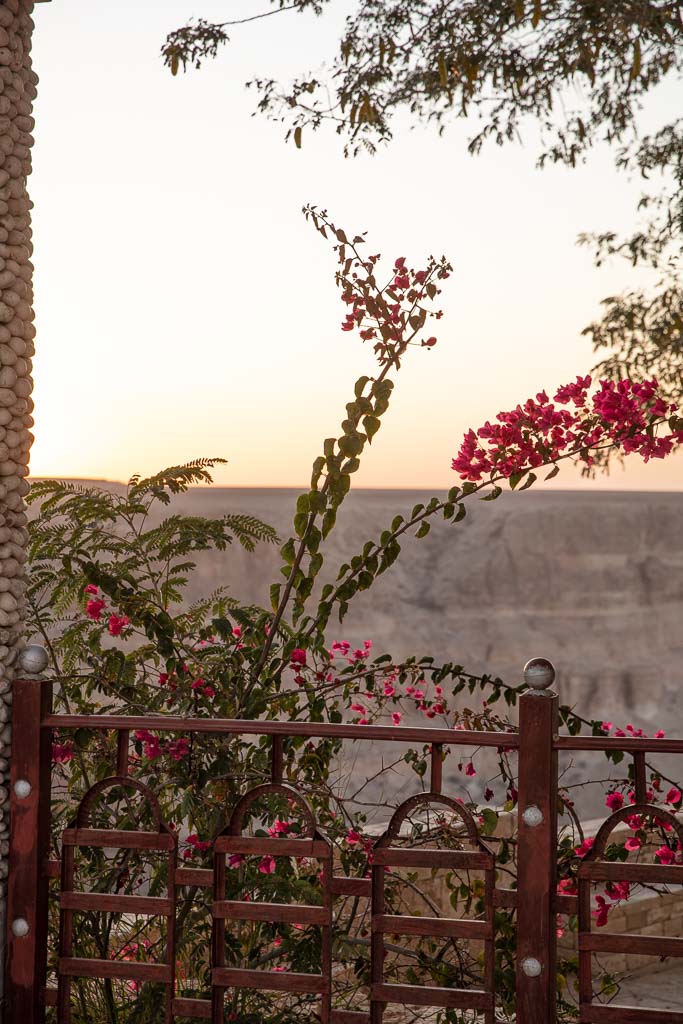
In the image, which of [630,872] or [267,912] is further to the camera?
[267,912]

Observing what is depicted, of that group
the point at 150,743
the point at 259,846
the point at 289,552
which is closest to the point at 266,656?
the point at 289,552

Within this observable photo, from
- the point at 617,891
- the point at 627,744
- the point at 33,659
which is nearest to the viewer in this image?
the point at 627,744

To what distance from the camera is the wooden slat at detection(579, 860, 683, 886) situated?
6.28 feet

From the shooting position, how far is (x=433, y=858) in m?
2.06

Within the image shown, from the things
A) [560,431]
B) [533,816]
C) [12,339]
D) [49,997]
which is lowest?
[49,997]

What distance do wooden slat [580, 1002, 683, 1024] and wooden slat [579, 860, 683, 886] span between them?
225mm

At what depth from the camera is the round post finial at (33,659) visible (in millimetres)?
2131

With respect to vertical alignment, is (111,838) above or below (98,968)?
above

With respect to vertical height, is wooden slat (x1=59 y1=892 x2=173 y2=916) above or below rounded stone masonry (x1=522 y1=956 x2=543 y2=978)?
above

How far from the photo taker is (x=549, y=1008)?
6.37ft

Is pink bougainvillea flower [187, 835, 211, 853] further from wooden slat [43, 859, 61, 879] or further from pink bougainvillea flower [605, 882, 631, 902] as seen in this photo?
pink bougainvillea flower [605, 882, 631, 902]

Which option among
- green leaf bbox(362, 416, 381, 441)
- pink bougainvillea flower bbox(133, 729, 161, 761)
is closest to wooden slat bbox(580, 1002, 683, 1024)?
pink bougainvillea flower bbox(133, 729, 161, 761)

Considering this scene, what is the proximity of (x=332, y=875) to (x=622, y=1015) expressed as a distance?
1.86 ft

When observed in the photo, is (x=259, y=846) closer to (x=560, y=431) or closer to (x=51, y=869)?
(x=51, y=869)
